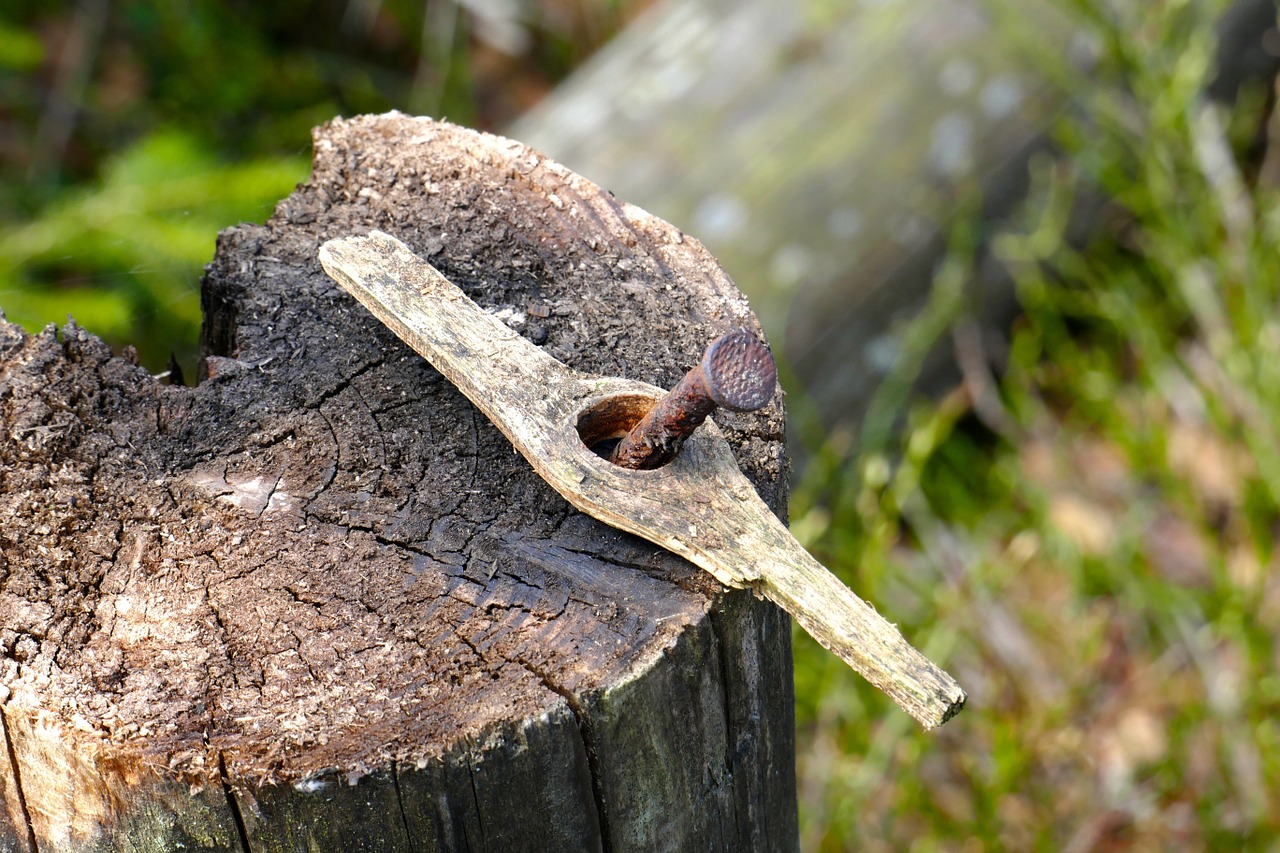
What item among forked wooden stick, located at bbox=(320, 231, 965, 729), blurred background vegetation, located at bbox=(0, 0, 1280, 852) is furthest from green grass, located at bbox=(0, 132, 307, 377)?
forked wooden stick, located at bbox=(320, 231, 965, 729)

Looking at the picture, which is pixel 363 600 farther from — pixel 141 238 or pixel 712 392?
pixel 141 238

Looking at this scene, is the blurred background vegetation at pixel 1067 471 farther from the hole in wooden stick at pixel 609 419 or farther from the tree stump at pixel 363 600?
the hole in wooden stick at pixel 609 419

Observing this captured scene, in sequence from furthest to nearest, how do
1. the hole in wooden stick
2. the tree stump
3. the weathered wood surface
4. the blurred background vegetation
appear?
the weathered wood surface
the blurred background vegetation
the hole in wooden stick
the tree stump

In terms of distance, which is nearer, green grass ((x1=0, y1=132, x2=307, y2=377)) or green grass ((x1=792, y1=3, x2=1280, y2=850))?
green grass ((x1=0, y1=132, x2=307, y2=377))

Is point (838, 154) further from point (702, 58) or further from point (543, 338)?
point (543, 338)

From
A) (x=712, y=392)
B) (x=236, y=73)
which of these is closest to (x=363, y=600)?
(x=712, y=392)

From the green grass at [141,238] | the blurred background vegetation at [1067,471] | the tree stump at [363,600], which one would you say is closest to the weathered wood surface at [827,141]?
the blurred background vegetation at [1067,471]

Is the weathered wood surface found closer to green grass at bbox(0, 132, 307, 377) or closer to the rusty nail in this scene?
green grass at bbox(0, 132, 307, 377)

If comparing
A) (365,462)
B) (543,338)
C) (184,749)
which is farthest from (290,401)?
(184,749)
